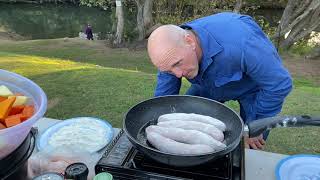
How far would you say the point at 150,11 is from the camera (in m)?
16.8

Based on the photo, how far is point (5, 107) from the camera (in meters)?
1.47

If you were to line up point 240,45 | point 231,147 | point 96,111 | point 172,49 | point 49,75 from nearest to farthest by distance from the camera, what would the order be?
1. point 231,147
2. point 172,49
3. point 240,45
4. point 96,111
5. point 49,75

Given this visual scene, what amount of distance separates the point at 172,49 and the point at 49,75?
4899mm

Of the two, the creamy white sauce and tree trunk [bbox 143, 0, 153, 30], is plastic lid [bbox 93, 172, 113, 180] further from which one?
tree trunk [bbox 143, 0, 153, 30]

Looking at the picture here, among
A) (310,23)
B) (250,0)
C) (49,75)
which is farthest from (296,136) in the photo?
(250,0)

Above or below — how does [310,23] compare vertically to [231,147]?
below

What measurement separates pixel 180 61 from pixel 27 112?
2.55ft

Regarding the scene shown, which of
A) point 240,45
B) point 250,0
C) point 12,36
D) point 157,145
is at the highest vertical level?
point 240,45

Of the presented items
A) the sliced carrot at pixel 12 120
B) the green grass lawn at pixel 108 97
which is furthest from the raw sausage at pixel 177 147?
the green grass lawn at pixel 108 97

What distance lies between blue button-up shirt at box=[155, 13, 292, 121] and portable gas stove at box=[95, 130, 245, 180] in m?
0.76

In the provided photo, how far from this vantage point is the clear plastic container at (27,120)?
1286 mm

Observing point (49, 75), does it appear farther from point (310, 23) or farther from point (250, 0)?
point (250, 0)

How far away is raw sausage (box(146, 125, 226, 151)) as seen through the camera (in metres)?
1.46

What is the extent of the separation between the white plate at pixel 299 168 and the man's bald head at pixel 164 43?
749 millimetres
